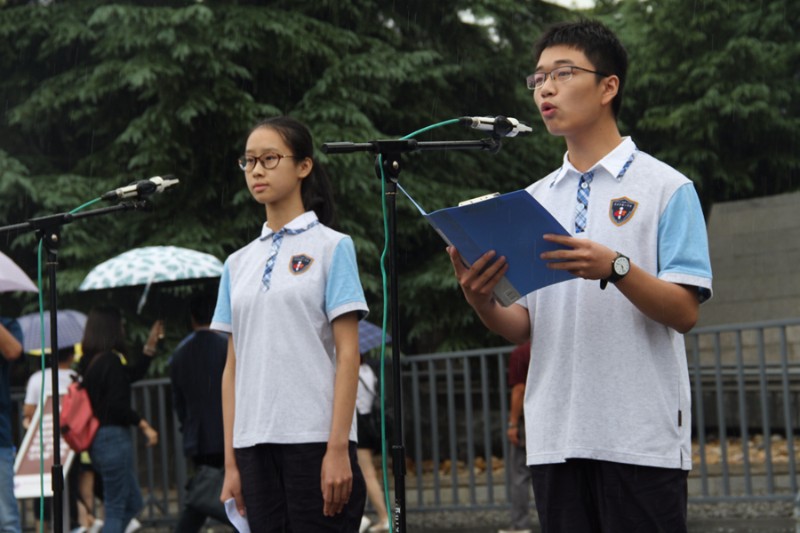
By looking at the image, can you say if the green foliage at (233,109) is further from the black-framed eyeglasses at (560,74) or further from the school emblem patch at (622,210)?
the school emblem patch at (622,210)

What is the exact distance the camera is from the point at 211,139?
15492 millimetres

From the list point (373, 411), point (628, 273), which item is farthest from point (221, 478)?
point (628, 273)

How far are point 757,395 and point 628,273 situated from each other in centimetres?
1108

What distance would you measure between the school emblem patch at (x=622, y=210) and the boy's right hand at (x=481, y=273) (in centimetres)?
33

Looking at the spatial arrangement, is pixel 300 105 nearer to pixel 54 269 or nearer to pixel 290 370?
pixel 54 269

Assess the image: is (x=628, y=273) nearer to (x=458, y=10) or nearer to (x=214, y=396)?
(x=214, y=396)

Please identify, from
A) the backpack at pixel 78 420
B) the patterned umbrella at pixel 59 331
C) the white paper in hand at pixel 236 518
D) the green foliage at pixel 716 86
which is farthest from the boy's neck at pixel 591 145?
the green foliage at pixel 716 86

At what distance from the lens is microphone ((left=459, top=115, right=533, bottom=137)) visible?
165 inches

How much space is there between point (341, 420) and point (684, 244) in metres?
1.52

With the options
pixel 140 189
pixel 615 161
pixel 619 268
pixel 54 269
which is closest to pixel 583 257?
pixel 619 268

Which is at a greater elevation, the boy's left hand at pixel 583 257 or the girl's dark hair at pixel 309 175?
the girl's dark hair at pixel 309 175

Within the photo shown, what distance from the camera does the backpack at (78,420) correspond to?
8.73 metres

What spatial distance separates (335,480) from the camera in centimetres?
430

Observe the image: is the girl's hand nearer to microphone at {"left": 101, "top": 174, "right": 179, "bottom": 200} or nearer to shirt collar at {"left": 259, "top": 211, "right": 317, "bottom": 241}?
shirt collar at {"left": 259, "top": 211, "right": 317, "bottom": 241}
